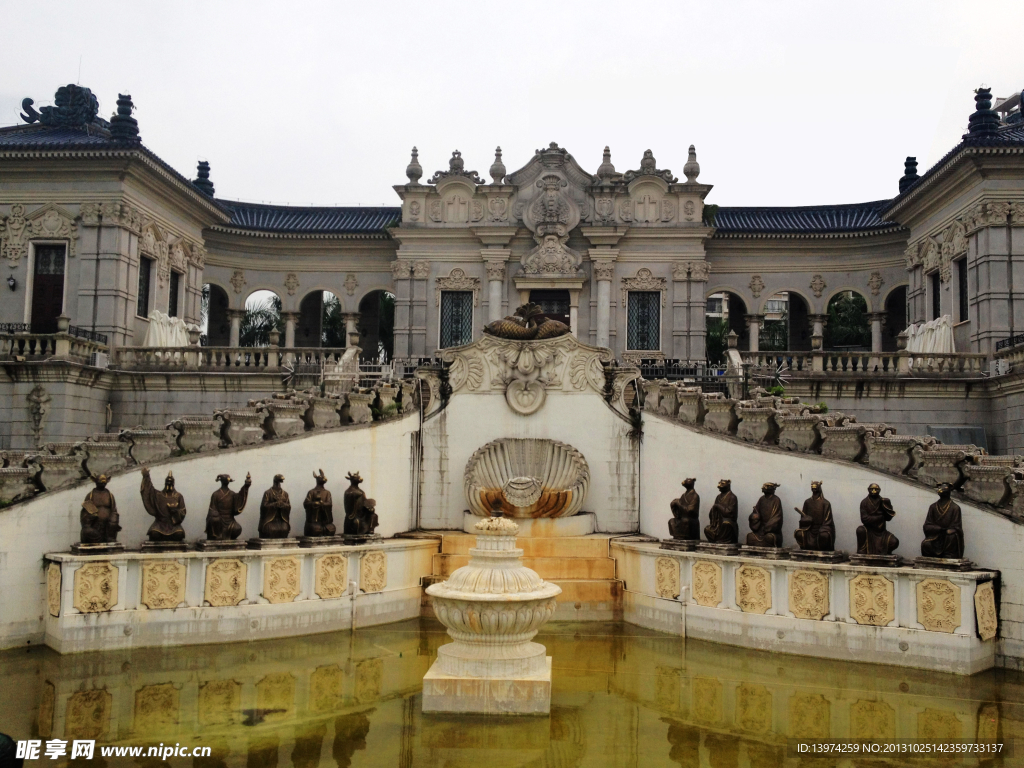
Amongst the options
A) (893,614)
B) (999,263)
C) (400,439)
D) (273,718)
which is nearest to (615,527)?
(400,439)

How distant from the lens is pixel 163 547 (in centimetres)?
1231

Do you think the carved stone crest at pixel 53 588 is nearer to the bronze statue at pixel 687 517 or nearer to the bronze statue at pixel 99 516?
the bronze statue at pixel 99 516

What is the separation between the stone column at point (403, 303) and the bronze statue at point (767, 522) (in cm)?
1926

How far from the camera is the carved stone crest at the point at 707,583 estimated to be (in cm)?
1268

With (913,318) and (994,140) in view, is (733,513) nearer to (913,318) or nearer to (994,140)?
(994,140)

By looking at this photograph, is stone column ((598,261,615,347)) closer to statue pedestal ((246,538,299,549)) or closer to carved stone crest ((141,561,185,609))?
statue pedestal ((246,538,299,549))

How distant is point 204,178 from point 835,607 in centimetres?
3166

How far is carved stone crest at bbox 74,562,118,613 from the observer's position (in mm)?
11516

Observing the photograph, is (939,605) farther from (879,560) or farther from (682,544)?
(682,544)

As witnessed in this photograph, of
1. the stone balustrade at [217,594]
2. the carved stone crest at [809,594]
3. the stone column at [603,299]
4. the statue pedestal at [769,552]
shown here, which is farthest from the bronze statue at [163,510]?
the stone column at [603,299]

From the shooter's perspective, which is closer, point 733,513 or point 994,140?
point 733,513

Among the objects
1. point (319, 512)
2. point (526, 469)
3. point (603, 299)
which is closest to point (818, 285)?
point (603, 299)

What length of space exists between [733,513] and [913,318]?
1964 centimetres

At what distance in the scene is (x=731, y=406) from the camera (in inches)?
573
